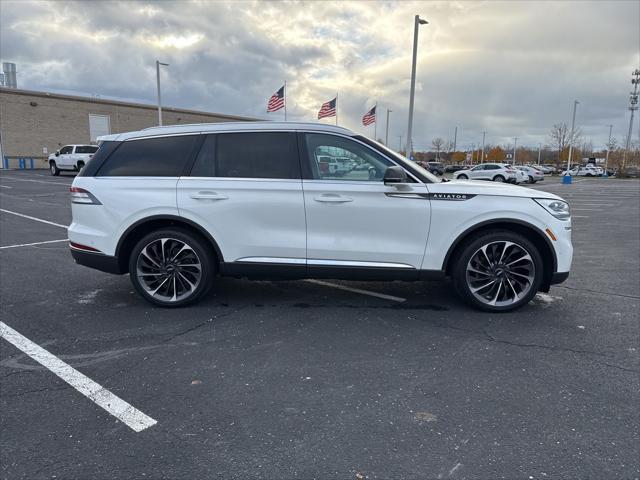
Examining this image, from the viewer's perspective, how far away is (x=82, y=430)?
273 cm

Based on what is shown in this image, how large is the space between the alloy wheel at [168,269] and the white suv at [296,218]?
0.01m

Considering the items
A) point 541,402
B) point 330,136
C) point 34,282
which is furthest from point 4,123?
point 541,402

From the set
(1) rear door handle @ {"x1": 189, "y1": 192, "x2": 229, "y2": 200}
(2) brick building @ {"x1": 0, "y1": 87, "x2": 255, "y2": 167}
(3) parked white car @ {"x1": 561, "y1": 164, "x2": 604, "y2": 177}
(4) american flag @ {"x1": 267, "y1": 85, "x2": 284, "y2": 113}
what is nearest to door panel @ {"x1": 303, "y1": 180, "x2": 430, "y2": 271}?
(1) rear door handle @ {"x1": 189, "y1": 192, "x2": 229, "y2": 200}

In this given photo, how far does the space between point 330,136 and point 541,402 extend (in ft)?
9.85

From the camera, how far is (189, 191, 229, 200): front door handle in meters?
4.58

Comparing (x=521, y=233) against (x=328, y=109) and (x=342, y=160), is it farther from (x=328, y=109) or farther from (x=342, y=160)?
(x=328, y=109)

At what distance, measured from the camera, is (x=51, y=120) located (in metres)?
40.0

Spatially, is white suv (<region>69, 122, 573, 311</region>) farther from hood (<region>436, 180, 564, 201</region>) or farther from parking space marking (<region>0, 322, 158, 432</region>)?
parking space marking (<region>0, 322, 158, 432</region>)

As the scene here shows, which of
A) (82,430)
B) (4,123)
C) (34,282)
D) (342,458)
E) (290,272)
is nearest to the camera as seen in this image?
(342,458)

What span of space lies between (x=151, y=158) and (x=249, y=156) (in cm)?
106

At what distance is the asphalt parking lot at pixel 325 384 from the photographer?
2486mm

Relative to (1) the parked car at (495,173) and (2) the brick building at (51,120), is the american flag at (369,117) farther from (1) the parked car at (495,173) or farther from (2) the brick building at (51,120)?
(2) the brick building at (51,120)

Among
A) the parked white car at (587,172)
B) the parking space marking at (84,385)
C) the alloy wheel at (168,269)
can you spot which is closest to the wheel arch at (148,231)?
the alloy wheel at (168,269)

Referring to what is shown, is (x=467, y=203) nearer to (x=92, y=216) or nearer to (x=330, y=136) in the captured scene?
(x=330, y=136)
